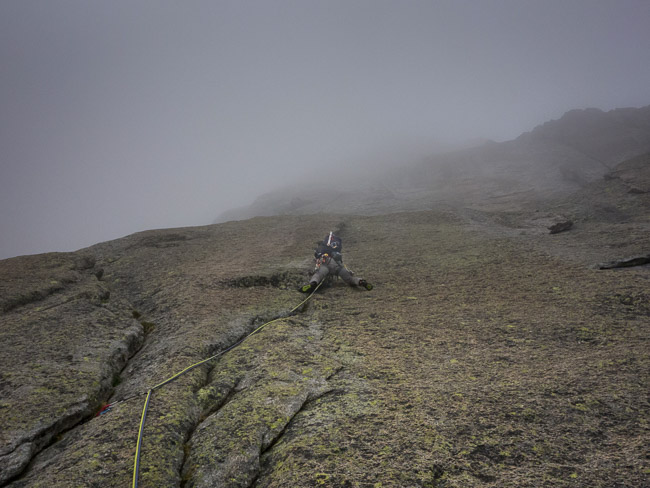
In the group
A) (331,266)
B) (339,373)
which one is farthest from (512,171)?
(339,373)

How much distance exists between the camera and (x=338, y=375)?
275 inches

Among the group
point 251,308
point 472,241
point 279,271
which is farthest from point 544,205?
point 251,308

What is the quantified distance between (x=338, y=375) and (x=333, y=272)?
22.3 ft

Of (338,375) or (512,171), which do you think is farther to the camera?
(512,171)

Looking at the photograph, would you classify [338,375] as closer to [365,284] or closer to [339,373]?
[339,373]

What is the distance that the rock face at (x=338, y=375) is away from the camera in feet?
14.9

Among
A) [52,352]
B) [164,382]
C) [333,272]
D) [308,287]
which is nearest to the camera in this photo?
[164,382]

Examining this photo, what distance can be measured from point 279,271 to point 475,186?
135 feet

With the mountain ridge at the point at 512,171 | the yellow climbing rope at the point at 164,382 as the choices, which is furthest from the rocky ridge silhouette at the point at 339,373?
the mountain ridge at the point at 512,171

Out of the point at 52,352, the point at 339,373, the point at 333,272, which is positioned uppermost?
the point at 52,352

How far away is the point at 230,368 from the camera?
24.6ft

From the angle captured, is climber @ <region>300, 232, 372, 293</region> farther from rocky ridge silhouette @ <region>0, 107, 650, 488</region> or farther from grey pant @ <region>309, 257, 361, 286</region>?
rocky ridge silhouette @ <region>0, 107, 650, 488</region>

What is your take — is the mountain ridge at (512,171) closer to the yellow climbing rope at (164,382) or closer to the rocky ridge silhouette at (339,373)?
the rocky ridge silhouette at (339,373)

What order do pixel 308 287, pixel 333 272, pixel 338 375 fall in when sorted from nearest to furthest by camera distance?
1. pixel 338 375
2. pixel 308 287
3. pixel 333 272
